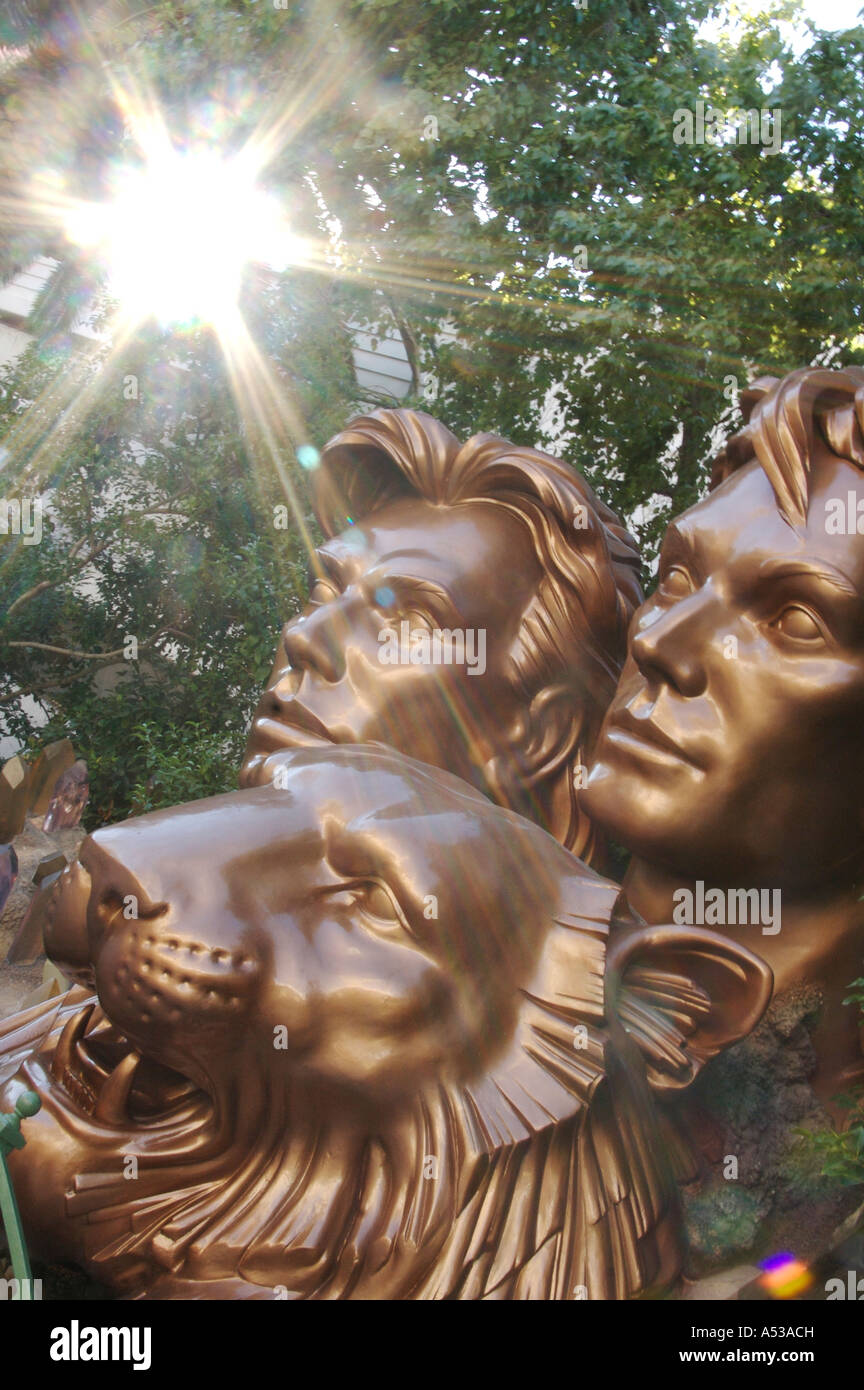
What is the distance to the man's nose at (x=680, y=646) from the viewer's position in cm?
221

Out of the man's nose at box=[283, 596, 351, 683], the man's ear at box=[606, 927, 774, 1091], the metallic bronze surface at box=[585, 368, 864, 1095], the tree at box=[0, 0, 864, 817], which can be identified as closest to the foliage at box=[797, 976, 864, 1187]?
the metallic bronze surface at box=[585, 368, 864, 1095]

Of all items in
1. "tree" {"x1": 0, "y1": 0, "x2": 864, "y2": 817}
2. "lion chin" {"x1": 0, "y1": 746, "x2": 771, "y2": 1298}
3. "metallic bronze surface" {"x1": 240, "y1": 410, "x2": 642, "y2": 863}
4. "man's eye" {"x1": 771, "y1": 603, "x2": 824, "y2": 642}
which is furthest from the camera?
"tree" {"x1": 0, "y1": 0, "x2": 864, "y2": 817}

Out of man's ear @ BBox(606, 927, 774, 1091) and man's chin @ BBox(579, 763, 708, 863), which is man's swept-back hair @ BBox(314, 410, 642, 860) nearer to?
man's chin @ BBox(579, 763, 708, 863)

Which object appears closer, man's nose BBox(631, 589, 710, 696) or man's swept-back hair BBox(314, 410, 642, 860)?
man's nose BBox(631, 589, 710, 696)

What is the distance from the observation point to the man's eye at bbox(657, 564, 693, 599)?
2326 mm

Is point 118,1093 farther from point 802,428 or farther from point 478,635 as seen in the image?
point 802,428

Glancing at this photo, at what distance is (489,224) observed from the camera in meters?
4.81

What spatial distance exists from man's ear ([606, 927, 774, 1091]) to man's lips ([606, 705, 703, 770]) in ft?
1.27

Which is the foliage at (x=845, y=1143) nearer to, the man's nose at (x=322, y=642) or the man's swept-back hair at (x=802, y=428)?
the man's swept-back hair at (x=802, y=428)

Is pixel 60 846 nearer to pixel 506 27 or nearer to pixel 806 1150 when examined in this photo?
pixel 806 1150

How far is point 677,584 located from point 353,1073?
1147 mm

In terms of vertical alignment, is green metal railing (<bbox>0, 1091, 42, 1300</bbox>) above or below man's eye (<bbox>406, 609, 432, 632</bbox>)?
below

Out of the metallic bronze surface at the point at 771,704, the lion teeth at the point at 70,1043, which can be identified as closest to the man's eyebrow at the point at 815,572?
the metallic bronze surface at the point at 771,704
